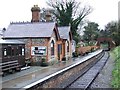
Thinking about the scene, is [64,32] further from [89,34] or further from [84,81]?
[89,34]

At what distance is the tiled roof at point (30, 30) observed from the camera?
1287 inches

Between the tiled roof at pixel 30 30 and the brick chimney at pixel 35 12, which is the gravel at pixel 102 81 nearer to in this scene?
the tiled roof at pixel 30 30

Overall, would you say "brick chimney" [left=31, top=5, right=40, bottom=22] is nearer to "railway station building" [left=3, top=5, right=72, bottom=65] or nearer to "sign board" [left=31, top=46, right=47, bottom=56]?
"railway station building" [left=3, top=5, right=72, bottom=65]

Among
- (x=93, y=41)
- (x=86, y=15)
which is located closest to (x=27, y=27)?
(x=86, y=15)

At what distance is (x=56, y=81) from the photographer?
1582 centimetres

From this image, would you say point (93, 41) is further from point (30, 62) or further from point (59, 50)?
point (30, 62)

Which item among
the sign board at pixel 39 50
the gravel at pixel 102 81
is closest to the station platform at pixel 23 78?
the gravel at pixel 102 81

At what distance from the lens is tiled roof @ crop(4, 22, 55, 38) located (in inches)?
1287

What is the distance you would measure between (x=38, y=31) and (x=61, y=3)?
31.6m

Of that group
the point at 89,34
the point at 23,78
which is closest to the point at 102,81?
the point at 23,78

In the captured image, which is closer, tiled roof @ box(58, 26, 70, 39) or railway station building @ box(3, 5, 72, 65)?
railway station building @ box(3, 5, 72, 65)

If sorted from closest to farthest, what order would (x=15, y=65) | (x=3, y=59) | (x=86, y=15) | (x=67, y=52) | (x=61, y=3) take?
(x=3, y=59)
(x=15, y=65)
(x=67, y=52)
(x=61, y=3)
(x=86, y=15)

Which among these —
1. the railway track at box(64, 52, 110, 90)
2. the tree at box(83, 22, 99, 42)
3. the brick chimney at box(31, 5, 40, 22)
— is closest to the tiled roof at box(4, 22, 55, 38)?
the brick chimney at box(31, 5, 40, 22)

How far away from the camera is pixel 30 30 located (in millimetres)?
33875
